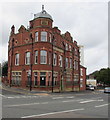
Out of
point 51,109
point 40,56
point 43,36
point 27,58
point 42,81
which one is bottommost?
point 51,109

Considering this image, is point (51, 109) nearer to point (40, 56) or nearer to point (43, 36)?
point (40, 56)

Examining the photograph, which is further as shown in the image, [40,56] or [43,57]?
[43,57]

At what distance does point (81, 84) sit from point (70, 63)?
895cm

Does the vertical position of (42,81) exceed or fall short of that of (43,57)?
it falls short

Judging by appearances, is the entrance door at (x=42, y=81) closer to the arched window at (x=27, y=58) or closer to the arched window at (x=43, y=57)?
the arched window at (x=43, y=57)

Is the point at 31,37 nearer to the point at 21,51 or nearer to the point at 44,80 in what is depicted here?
the point at 21,51

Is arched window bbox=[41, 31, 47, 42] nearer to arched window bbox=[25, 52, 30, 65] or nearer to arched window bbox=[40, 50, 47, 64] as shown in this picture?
arched window bbox=[40, 50, 47, 64]

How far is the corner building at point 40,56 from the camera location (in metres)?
31.3

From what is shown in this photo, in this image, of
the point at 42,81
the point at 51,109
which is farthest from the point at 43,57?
the point at 51,109

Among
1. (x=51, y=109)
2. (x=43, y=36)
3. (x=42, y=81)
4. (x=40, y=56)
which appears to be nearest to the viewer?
(x=51, y=109)

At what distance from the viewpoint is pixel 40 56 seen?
3148 cm

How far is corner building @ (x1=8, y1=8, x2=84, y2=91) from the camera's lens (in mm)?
31312

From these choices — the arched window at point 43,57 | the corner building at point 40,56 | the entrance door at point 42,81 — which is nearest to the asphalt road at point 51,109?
the entrance door at point 42,81

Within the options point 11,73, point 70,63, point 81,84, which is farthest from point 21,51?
point 81,84
